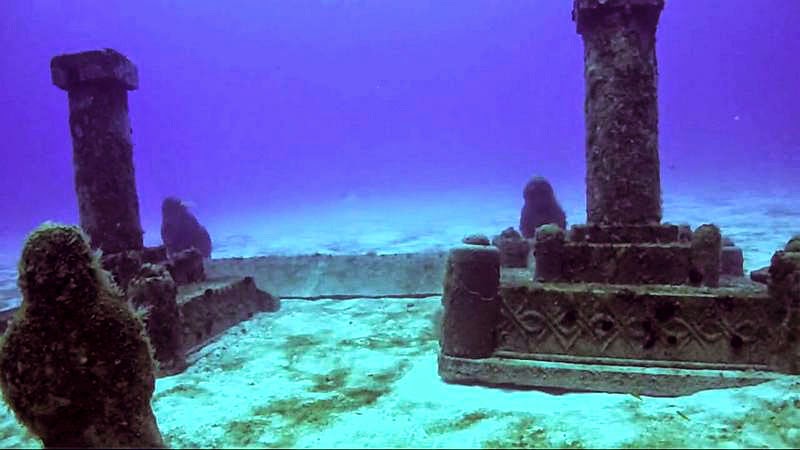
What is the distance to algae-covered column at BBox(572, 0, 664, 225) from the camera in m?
6.93

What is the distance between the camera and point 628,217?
6.89 meters

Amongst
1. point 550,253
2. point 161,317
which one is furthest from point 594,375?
point 161,317

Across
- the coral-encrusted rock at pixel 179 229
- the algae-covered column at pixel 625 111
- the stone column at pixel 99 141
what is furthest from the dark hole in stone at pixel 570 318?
the coral-encrusted rock at pixel 179 229

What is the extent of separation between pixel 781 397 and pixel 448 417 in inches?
112

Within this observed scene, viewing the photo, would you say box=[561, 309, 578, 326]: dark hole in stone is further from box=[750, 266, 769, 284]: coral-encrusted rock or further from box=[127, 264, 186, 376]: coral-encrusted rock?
box=[127, 264, 186, 376]: coral-encrusted rock

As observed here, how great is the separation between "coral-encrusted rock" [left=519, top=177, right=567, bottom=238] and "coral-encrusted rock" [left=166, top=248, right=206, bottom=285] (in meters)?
7.15

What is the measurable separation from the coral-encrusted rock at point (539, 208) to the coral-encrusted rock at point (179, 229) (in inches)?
336

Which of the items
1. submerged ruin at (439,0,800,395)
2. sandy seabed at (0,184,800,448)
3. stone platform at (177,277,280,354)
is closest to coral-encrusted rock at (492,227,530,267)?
sandy seabed at (0,184,800,448)

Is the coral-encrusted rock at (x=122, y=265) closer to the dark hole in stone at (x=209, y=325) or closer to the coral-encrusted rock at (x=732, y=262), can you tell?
the dark hole in stone at (x=209, y=325)

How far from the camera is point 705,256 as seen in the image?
6.22 metres

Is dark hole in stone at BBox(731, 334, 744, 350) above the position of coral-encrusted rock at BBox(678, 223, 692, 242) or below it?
below

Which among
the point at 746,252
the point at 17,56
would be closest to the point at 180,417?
the point at 746,252

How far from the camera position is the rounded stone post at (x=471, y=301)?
19.2ft

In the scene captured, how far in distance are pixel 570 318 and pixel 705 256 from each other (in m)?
1.74
